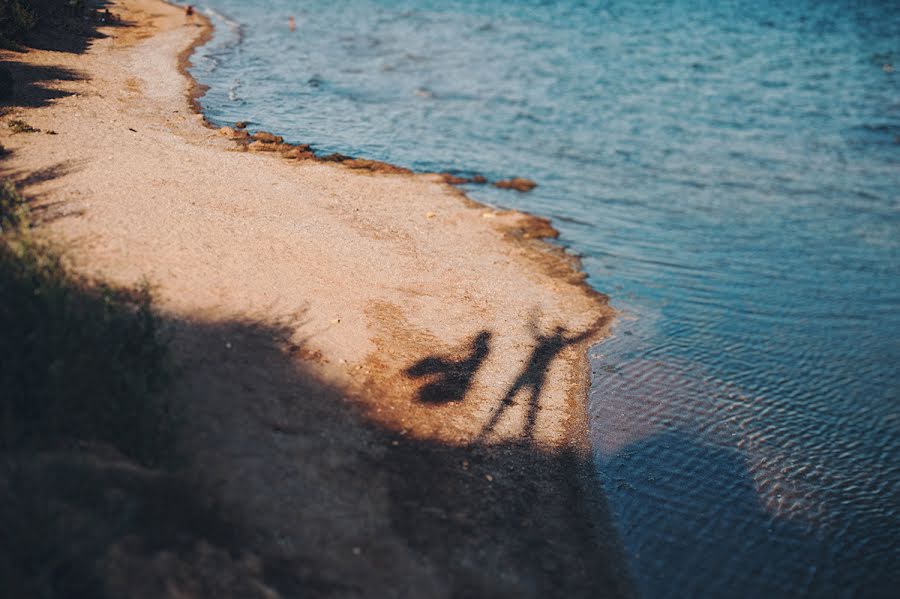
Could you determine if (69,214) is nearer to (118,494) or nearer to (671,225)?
(118,494)

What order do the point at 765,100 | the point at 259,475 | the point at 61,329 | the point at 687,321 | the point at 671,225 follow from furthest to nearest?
the point at 765,100, the point at 671,225, the point at 687,321, the point at 259,475, the point at 61,329

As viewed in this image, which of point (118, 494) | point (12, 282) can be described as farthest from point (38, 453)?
point (12, 282)

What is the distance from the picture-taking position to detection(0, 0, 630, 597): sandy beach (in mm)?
7512

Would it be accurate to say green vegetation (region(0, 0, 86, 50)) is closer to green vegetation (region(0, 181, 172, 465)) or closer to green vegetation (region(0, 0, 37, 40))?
green vegetation (region(0, 0, 37, 40))

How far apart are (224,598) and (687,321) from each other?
1047 centimetres

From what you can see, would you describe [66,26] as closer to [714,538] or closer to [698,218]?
[698,218]

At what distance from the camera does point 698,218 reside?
19250mm

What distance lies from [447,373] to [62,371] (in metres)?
5.50

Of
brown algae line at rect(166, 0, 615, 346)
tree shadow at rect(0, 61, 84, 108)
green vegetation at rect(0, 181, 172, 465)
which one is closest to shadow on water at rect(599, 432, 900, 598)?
brown algae line at rect(166, 0, 615, 346)

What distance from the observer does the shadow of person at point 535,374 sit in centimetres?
1019

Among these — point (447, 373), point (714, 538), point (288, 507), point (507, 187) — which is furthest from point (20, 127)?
point (714, 538)

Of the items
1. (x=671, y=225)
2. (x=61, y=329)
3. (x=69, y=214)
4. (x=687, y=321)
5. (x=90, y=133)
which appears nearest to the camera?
(x=61, y=329)

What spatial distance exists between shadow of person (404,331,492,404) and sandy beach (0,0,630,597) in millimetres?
44

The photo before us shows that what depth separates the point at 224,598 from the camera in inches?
238
